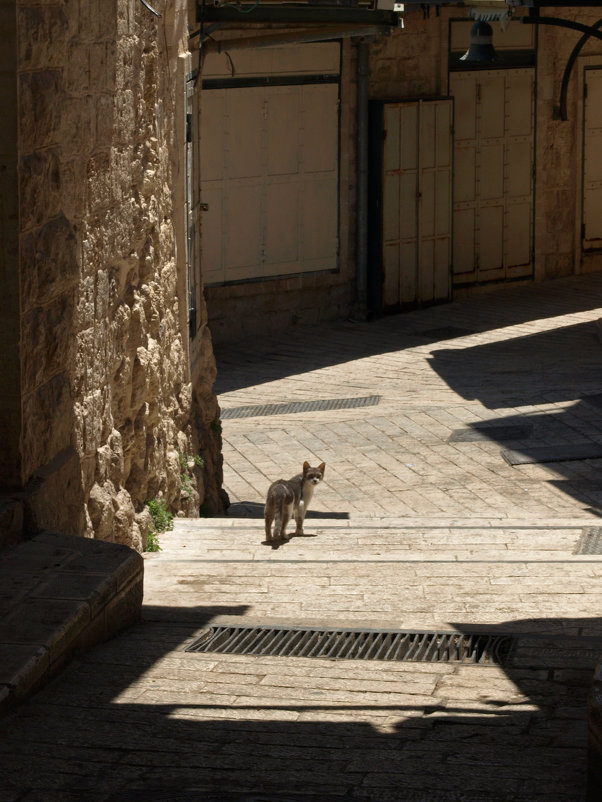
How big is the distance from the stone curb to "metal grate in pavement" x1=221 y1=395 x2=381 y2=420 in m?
7.01

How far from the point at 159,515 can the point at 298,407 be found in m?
4.95

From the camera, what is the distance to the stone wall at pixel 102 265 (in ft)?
16.8

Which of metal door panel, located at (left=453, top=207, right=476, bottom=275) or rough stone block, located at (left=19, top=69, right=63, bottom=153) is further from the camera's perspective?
metal door panel, located at (left=453, top=207, right=476, bottom=275)

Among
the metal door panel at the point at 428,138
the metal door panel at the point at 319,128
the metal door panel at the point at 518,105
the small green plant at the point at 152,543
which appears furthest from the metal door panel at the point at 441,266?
the small green plant at the point at 152,543

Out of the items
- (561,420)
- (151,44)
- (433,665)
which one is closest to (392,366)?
(561,420)

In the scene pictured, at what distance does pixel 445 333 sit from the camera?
51.2 ft

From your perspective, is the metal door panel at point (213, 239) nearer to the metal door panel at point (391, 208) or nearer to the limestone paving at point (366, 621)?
the limestone paving at point (366, 621)

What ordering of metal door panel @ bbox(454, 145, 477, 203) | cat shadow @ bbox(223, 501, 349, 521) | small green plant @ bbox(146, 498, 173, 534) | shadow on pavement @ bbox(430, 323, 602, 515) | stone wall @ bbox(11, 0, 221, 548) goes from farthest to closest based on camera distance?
metal door panel @ bbox(454, 145, 477, 203)
shadow on pavement @ bbox(430, 323, 602, 515)
cat shadow @ bbox(223, 501, 349, 521)
small green plant @ bbox(146, 498, 173, 534)
stone wall @ bbox(11, 0, 221, 548)

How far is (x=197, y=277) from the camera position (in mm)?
9570

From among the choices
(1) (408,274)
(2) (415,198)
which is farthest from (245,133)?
(1) (408,274)

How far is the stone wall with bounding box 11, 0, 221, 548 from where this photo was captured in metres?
5.11

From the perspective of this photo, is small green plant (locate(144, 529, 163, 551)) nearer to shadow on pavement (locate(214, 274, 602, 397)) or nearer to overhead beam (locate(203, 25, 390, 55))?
overhead beam (locate(203, 25, 390, 55))

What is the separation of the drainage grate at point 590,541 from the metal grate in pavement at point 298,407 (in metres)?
4.89

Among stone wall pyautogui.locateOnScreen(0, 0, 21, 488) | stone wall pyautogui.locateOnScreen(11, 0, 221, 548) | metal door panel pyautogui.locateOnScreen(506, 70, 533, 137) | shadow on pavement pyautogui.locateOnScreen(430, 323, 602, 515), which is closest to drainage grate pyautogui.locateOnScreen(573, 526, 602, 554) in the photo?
shadow on pavement pyautogui.locateOnScreen(430, 323, 602, 515)
